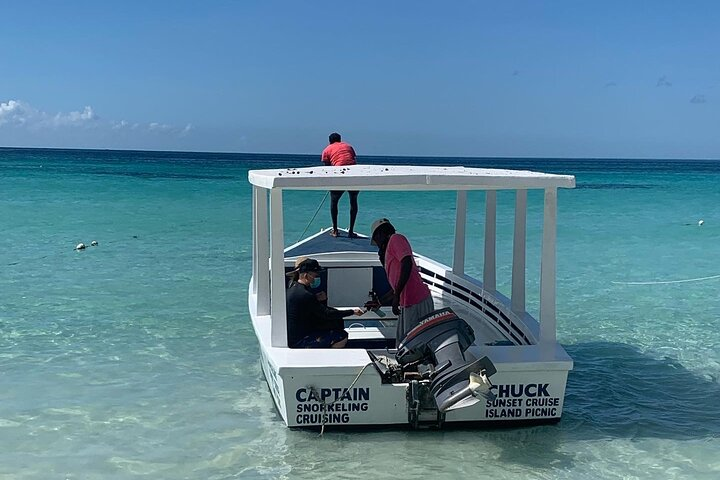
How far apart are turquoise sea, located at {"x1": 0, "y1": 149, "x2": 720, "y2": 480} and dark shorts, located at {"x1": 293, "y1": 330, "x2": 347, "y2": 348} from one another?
0.64 metres

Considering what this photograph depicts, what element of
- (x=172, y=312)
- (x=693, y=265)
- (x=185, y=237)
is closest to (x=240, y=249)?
(x=185, y=237)

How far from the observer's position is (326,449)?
5855 millimetres

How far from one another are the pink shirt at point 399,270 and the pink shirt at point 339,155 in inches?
150

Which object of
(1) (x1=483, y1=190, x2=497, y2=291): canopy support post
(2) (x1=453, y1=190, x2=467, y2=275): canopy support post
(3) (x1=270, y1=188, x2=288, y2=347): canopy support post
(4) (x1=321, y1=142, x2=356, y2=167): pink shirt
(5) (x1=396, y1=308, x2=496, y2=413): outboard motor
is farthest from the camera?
(4) (x1=321, y1=142, x2=356, y2=167): pink shirt

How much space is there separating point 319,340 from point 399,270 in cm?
88

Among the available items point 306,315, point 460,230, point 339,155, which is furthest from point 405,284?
point 339,155

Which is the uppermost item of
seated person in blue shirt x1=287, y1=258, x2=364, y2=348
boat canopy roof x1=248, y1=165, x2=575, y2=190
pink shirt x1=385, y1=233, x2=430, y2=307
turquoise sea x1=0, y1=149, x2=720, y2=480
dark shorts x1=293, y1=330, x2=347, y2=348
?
boat canopy roof x1=248, y1=165, x2=575, y2=190

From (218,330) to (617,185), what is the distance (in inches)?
1957

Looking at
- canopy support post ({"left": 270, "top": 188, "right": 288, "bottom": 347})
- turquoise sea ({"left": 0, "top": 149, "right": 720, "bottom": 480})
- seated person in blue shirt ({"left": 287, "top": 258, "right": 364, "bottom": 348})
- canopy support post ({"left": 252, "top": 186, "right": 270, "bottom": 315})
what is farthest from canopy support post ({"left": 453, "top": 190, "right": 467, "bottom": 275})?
canopy support post ({"left": 270, "top": 188, "right": 288, "bottom": 347})

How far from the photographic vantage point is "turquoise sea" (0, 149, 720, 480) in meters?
5.78

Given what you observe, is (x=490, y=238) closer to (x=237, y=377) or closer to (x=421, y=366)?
(x=421, y=366)

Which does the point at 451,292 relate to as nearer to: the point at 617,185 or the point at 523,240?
the point at 523,240

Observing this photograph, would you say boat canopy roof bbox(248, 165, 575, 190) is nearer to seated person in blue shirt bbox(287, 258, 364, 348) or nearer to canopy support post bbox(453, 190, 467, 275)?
seated person in blue shirt bbox(287, 258, 364, 348)

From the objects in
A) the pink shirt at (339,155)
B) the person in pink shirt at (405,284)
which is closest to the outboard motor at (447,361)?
the person in pink shirt at (405,284)
